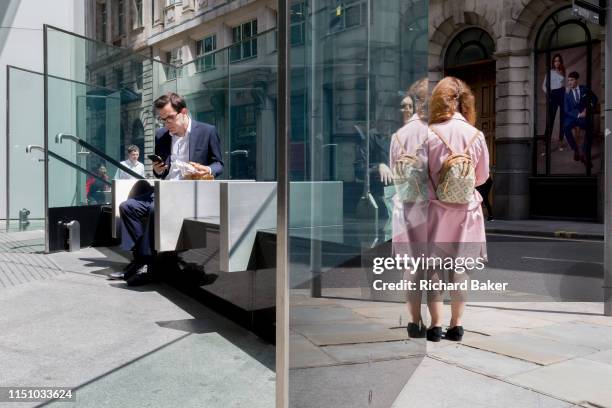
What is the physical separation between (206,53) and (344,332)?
3.51m

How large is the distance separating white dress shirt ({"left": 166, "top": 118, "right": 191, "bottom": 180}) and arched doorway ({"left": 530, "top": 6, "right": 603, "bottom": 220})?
11.7 metres

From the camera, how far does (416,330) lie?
9.40 ft

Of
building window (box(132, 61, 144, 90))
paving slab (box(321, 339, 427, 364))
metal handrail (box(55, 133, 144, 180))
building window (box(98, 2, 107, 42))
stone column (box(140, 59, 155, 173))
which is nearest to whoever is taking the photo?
paving slab (box(321, 339, 427, 364))

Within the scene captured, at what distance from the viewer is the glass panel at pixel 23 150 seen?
9.75 m

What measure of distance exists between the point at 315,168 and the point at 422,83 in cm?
100

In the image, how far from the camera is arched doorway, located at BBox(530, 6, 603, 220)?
14945 millimetres

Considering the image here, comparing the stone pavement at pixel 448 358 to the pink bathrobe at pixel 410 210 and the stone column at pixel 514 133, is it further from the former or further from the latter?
the stone column at pixel 514 133

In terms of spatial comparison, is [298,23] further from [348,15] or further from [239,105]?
[239,105]

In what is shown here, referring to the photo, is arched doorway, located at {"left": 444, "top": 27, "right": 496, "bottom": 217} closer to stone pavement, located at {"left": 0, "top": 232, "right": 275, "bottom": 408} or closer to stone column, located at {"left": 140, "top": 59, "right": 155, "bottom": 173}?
stone column, located at {"left": 140, "top": 59, "right": 155, "bottom": 173}

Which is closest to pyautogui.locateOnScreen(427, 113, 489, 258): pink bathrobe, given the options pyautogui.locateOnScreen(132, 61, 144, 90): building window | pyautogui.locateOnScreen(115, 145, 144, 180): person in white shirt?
pyautogui.locateOnScreen(115, 145, 144, 180): person in white shirt

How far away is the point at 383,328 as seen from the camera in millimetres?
2482

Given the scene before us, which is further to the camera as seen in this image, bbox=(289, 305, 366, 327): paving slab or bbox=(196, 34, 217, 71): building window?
bbox=(196, 34, 217, 71): building window

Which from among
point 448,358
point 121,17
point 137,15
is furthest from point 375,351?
point 121,17

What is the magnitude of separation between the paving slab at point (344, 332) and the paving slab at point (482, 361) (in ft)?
2.90
